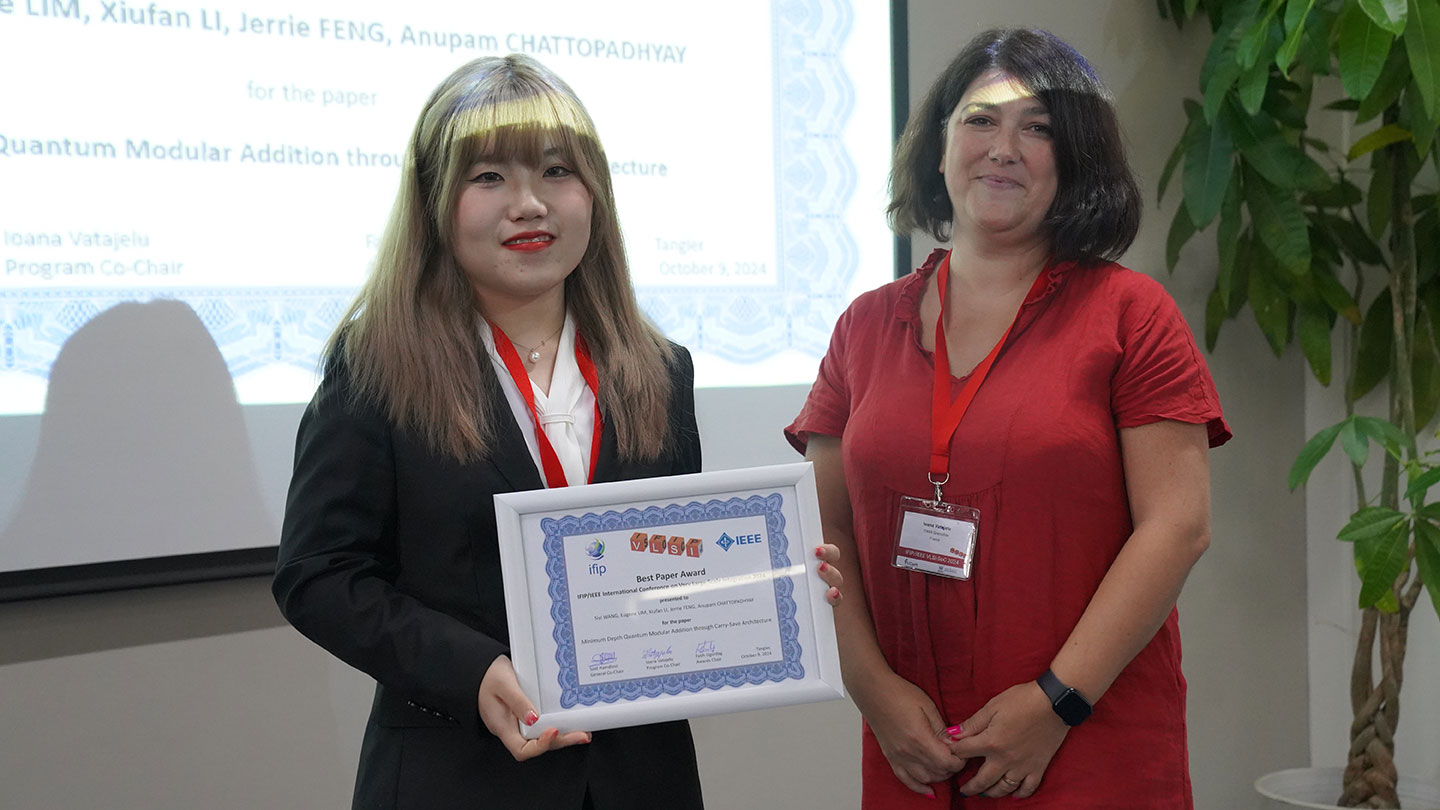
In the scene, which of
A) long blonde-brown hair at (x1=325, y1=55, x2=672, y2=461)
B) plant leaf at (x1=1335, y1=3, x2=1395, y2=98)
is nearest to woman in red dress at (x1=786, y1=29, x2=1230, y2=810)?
long blonde-brown hair at (x1=325, y1=55, x2=672, y2=461)

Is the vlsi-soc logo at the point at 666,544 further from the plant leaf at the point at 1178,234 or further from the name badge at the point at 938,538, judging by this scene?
the plant leaf at the point at 1178,234

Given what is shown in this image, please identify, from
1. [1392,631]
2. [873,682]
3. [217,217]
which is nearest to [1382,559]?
[1392,631]

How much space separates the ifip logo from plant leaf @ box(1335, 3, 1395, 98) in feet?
5.83

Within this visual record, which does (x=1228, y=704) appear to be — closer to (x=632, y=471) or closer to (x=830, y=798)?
(x=830, y=798)

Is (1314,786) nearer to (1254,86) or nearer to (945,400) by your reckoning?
(1254,86)

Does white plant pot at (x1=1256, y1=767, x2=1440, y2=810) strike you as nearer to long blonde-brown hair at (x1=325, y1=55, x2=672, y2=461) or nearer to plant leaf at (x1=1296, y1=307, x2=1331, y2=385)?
plant leaf at (x1=1296, y1=307, x2=1331, y2=385)

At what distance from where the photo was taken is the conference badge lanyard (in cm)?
154

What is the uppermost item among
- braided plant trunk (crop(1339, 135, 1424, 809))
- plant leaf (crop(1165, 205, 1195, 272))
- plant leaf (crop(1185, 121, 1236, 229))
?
plant leaf (crop(1185, 121, 1236, 229))

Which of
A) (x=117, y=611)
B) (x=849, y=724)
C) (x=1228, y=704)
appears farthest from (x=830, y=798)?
(x=117, y=611)

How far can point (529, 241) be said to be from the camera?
1.37 meters

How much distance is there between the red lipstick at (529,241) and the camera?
53.7 inches

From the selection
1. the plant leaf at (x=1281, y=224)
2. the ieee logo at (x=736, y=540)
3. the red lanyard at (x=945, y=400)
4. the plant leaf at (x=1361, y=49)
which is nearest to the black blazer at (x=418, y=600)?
the ieee logo at (x=736, y=540)

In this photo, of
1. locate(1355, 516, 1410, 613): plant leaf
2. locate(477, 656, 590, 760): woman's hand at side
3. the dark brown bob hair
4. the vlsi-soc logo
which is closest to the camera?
locate(477, 656, 590, 760): woman's hand at side

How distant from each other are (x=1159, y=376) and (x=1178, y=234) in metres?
1.68
